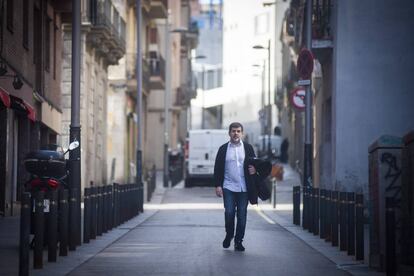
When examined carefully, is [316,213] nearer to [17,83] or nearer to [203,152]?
[17,83]

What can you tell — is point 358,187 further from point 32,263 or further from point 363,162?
point 32,263

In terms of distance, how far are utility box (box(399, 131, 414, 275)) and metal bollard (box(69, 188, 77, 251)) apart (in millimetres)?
5259

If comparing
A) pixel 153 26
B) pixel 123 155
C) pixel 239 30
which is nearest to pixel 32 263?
pixel 123 155

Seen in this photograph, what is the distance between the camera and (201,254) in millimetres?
16406

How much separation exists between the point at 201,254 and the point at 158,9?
48.7 meters

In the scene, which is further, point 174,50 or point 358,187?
point 174,50

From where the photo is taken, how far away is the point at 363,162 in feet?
93.5

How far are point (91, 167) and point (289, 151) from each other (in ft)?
126

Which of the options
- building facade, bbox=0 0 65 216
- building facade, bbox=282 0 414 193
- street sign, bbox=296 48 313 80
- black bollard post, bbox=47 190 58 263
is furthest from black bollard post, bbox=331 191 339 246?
building facade, bbox=282 0 414 193

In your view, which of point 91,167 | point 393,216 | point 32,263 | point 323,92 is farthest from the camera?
point 91,167

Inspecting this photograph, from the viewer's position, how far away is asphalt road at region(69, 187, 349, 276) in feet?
46.4

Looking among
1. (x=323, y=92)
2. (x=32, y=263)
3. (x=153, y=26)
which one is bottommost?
(x=32, y=263)

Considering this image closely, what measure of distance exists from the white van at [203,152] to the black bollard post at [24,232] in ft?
139

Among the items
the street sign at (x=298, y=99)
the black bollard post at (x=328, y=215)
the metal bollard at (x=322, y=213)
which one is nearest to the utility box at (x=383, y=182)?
the black bollard post at (x=328, y=215)
